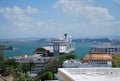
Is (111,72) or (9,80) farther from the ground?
(111,72)

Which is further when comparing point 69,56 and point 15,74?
point 69,56

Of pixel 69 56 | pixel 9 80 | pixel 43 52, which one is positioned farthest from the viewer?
pixel 43 52

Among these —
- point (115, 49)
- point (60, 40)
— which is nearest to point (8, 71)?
point (115, 49)

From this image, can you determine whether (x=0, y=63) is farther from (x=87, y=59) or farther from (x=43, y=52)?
(x=43, y=52)

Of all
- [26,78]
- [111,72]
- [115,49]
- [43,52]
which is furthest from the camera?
[43,52]

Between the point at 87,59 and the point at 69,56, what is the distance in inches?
191

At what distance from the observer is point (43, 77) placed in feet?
128

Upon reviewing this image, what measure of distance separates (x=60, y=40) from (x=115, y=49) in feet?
68.9

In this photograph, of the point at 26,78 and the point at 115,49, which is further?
the point at 115,49

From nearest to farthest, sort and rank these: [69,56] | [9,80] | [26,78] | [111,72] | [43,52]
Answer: [111,72] < [26,78] < [9,80] < [69,56] < [43,52]

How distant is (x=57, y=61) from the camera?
48.0 meters

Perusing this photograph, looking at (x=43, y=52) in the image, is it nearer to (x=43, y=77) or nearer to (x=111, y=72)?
(x=43, y=77)

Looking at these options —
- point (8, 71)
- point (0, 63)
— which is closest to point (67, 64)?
point (8, 71)

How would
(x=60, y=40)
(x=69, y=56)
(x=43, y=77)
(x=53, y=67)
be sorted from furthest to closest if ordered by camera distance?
(x=60, y=40) < (x=69, y=56) < (x=53, y=67) < (x=43, y=77)
